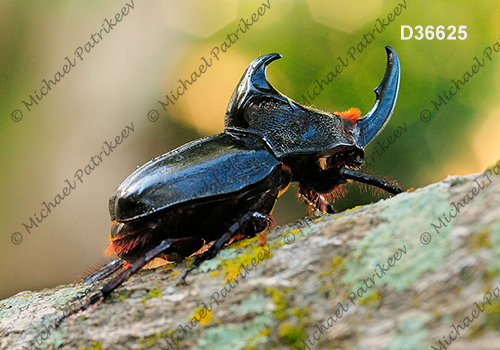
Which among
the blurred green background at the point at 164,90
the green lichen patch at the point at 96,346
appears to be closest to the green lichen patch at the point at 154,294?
the green lichen patch at the point at 96,346

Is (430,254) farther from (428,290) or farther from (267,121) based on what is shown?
(267,121)

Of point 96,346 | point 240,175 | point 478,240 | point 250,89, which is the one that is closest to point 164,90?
point 250,89

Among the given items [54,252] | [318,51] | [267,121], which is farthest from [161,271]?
[54,252]

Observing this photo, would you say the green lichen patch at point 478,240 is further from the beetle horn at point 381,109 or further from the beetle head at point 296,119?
the beetle horn at point 381,109

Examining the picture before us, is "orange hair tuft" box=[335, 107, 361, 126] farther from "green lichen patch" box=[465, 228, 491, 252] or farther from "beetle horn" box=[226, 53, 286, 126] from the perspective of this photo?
"green lichen patch" box=[465, 228, 491, 252]

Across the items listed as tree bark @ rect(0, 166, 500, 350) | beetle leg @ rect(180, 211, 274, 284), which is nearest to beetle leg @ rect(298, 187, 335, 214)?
beetle leg @ rect(180, 211, 274, 284)

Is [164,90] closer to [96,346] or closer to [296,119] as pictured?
[296,119]

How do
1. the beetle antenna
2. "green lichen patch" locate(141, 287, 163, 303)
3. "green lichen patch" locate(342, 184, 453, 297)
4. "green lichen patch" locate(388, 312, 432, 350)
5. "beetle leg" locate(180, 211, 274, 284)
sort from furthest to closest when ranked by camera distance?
the beetle antenna < "beetle leg" locate(180, 211, 274, 284) < "green lichen patch" locate(141, 287, 163, 303) < "green lichen patch" locate(342, 184, 453, 297) < "green lichen patch" locate(388, 312, 432, 350)
